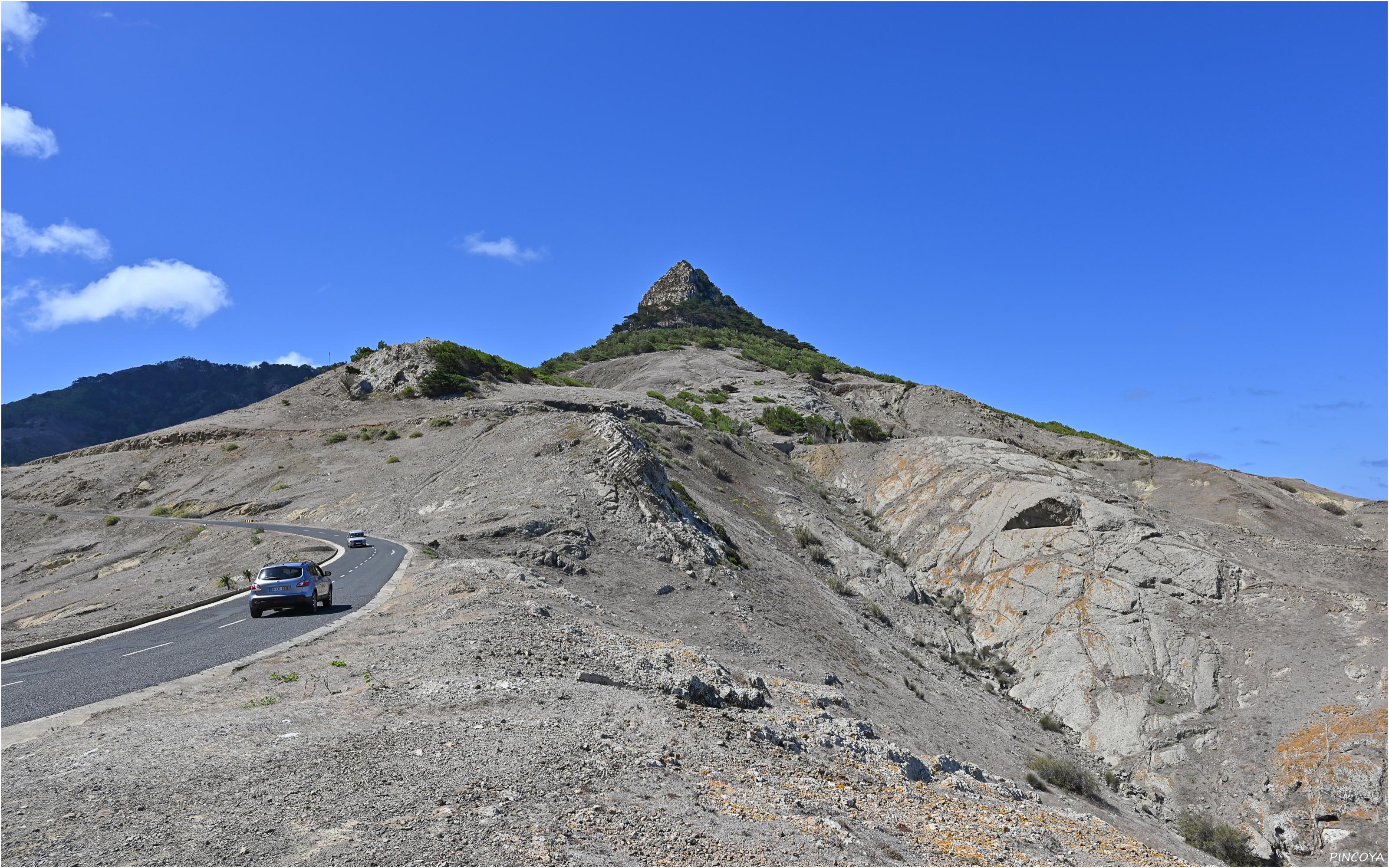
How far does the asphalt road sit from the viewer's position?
40.6 feet

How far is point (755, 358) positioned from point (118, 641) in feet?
304

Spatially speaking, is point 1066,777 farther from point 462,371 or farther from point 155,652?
point 462,371

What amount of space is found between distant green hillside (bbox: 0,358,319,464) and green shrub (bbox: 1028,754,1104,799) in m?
167

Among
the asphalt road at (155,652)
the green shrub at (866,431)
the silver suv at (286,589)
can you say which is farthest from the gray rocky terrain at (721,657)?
the green shrub at (866,431)

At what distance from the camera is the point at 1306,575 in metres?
31.3

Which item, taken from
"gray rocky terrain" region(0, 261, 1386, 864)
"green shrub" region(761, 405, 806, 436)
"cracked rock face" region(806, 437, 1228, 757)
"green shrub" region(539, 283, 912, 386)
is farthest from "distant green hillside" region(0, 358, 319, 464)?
"cracked rock face" region(806, 437, 1228, 757)

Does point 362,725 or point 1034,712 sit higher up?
point 362,725

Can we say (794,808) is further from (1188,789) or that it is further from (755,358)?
(755,358)

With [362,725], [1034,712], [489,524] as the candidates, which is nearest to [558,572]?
[489,524]

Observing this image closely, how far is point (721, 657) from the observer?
2088 cm

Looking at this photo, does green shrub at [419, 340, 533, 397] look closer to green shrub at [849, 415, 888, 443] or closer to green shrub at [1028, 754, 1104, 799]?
green shrub at [849, 415, 888, 443]

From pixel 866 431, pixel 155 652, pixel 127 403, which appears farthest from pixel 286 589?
pixel 127 403

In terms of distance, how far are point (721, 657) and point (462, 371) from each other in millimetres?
55677

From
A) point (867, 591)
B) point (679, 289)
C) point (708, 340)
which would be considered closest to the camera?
point (867, 591)
